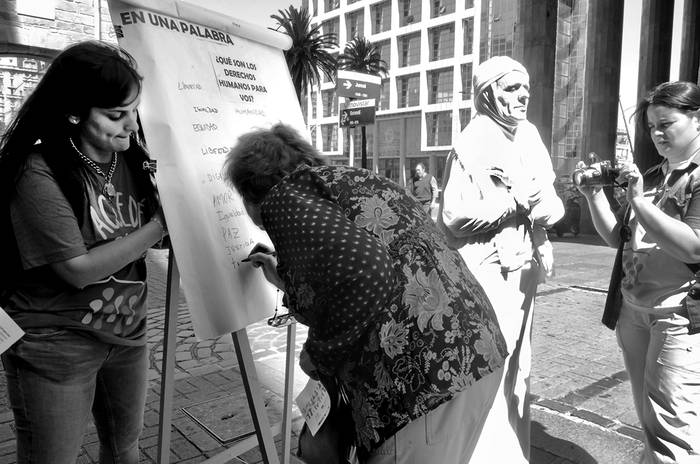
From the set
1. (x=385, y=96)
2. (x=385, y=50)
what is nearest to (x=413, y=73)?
(x=385, y=96)

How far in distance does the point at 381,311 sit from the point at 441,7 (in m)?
50.3

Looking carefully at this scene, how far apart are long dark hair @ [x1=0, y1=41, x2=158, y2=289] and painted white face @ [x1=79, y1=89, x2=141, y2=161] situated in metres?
0.02

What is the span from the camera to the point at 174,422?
3.46 metres

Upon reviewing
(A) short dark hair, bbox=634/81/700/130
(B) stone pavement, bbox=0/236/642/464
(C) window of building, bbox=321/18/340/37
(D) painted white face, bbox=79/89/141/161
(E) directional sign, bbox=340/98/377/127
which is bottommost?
(B) stone pavement, bbox=0/236/642/464

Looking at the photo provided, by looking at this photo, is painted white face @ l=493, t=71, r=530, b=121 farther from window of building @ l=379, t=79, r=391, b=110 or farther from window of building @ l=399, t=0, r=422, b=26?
window of building @ l=379, t=79, r=391, b=110

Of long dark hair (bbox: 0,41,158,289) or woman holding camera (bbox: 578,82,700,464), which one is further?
woman holding camera (bbox: 578,82,700,464)

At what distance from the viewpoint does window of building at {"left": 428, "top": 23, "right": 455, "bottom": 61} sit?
46312 mm

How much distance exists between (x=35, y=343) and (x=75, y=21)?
10631 millimetres

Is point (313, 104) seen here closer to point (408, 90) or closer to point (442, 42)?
point (408, 90)

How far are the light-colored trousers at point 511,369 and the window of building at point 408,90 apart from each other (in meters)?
48.3

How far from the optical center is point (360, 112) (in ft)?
49.3

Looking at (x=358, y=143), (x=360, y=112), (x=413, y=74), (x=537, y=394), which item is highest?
(x=413, y=74)

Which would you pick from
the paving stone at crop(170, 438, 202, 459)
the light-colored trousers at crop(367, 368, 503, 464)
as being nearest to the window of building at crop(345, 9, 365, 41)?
the paving stone at crop(170, 438, 202, 459)

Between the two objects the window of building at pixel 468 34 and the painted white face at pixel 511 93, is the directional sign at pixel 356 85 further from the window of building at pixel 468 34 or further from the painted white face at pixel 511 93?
the window of building at pixel 468 34
